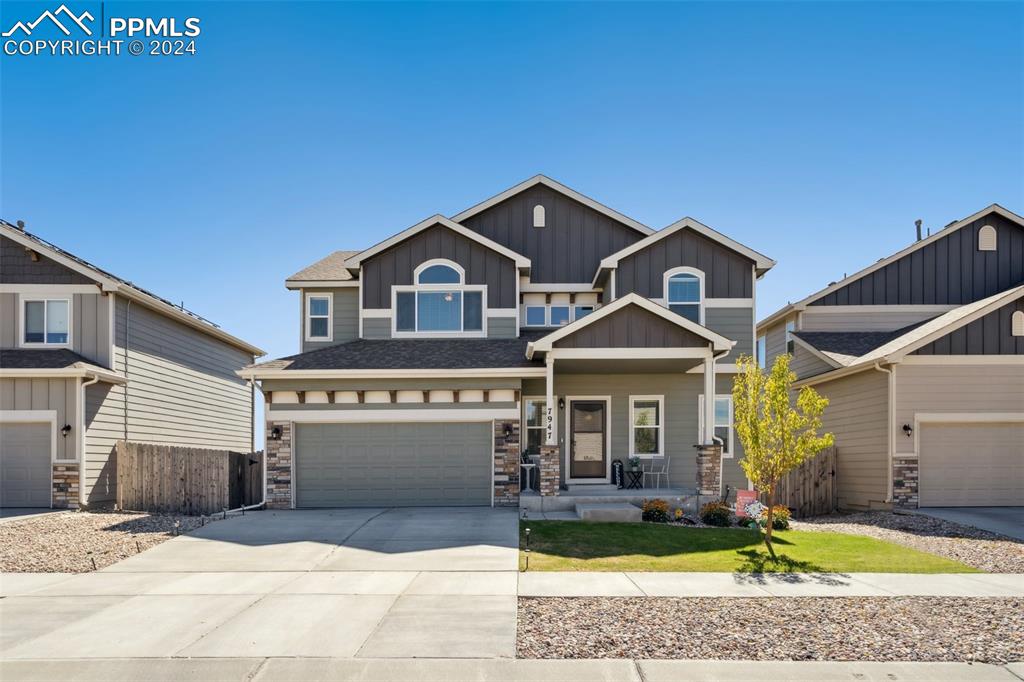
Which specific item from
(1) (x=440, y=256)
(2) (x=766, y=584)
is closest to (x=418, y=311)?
(1) (x=440, y=256)

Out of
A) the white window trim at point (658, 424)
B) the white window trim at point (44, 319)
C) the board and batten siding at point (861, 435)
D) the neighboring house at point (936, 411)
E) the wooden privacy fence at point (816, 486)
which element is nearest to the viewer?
the neighboring house at point (936, 411)

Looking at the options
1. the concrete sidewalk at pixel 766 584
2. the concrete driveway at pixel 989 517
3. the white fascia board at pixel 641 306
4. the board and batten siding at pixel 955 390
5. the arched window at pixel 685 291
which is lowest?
the concrete driveway at pixel 989 517

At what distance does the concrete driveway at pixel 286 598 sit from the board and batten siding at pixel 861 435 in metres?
9.36

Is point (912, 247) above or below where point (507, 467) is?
above

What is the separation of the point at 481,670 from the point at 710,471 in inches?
403

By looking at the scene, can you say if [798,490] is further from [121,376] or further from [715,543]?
[121,376]

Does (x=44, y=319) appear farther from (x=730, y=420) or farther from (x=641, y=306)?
(x=730, y=420)

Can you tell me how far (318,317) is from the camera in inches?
752

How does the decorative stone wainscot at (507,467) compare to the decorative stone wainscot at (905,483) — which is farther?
the decorative stone wainscot at (507,467)

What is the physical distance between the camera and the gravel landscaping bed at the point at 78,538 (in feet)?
34.6

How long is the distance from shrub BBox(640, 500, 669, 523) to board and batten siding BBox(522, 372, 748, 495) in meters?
3.36

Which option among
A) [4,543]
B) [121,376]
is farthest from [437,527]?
[121,376]

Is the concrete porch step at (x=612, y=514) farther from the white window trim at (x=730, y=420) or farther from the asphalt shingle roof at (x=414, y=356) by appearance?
the white window trim at (x=730, y=420)

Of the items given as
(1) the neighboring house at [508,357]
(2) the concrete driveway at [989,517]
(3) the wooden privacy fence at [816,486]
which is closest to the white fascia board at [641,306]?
(1) the neighboring house at [508,357]
